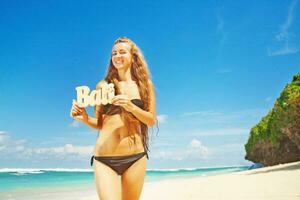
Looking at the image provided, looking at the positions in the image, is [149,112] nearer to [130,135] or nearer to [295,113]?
[130,135]

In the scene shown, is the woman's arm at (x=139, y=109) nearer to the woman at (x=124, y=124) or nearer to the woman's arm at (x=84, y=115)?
the woman at (x=124, y=124)

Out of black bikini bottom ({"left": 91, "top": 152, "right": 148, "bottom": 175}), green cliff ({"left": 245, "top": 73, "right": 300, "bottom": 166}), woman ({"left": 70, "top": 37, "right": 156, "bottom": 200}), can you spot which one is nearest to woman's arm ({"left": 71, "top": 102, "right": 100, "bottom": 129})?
woman ({"left": 70, "top": 37, "right": 156, "bottom": 200})

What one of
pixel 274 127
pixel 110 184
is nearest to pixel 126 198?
pixel 110 184

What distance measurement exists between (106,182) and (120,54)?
99 cm

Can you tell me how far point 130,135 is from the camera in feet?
10.6

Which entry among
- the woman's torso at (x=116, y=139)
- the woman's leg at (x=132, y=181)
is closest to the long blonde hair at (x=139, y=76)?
the woman's torso at (x=116, y=139)

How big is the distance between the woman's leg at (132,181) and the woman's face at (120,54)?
2.53 feet

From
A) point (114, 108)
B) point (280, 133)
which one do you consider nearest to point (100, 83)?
point (114, 108)

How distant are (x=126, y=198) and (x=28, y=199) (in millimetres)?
13603

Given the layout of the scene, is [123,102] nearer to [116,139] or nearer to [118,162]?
[116,139]

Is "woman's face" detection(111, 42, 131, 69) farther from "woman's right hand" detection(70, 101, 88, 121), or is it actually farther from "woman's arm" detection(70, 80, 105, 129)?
"woman's right hand" detection(70, 101, 88, 121)

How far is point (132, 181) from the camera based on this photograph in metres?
3.19

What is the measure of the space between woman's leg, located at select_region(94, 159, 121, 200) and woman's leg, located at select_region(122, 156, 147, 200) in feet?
0.23

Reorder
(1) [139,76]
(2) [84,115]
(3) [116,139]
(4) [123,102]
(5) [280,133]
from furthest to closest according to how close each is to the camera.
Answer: (5) [280,133]
(1) [139,76]
(2) [84,115]
(3) [116,139]
(4) [123,102]
